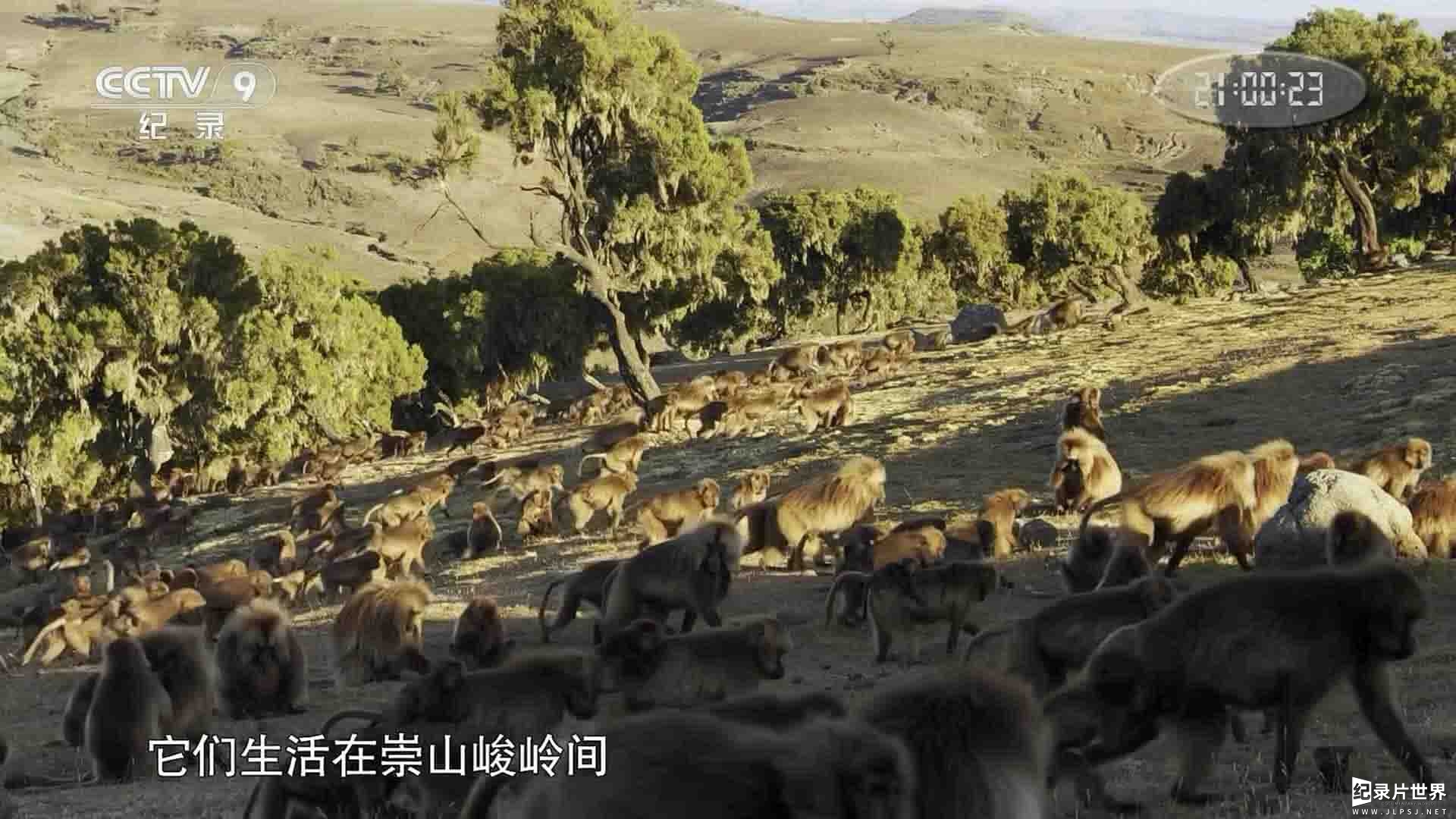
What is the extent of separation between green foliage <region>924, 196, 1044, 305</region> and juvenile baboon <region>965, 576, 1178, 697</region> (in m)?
50.7

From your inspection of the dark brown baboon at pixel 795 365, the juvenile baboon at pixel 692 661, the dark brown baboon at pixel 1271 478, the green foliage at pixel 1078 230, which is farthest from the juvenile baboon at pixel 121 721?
the green foliage at pixel 1078 230

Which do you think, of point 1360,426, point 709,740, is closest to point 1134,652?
point 709,740

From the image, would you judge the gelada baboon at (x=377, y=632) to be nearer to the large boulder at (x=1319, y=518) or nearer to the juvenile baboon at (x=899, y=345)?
the large boulder at (x=1319, y=518)

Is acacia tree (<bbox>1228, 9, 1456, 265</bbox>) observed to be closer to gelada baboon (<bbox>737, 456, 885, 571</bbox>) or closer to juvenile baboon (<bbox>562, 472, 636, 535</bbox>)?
juvenile baboon (<bbox>562, 472, 636, 535</bbox>)

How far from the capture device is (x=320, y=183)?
5251 inches

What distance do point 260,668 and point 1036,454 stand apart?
11.7m

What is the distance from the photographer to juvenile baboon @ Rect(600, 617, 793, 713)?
29.2 feet

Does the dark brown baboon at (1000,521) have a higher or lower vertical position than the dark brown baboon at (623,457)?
higher

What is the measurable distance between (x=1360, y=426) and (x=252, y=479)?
25.3 m

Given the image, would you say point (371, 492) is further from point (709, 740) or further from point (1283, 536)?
point (709, 740)

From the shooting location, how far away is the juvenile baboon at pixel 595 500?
64.5 feet

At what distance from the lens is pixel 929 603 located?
11.0 meters

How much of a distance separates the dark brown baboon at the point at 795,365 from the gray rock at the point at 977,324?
729cm
